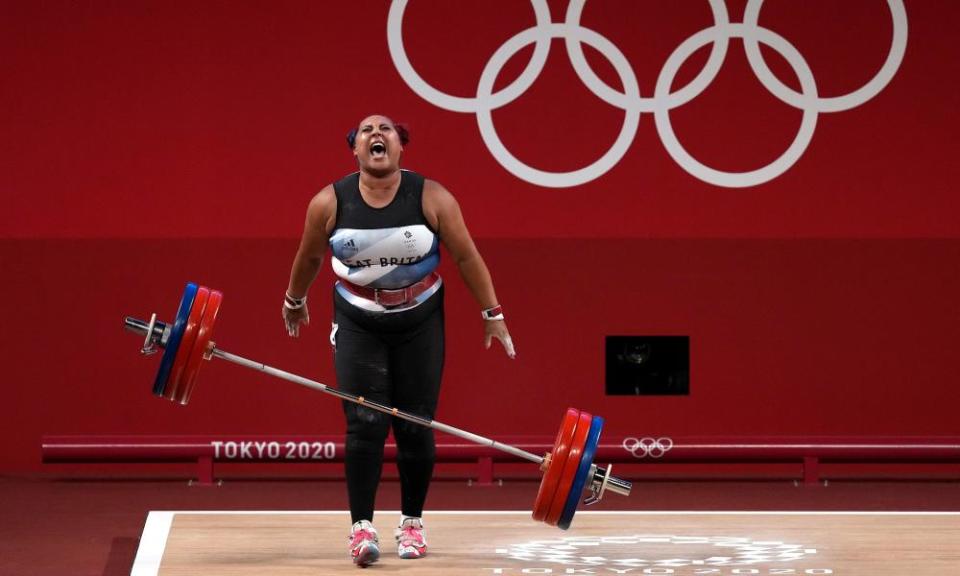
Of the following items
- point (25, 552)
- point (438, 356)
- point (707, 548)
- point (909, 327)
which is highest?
point (909, 327)

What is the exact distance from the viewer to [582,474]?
409 centimetres

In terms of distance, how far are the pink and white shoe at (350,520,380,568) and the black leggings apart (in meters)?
0.05

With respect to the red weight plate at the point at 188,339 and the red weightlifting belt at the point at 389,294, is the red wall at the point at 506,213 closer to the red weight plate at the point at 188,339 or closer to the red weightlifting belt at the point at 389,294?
the red weightlifting belt at the point at 389,294

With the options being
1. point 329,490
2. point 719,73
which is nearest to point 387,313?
point 329,490

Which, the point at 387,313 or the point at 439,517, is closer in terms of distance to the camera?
the point at 387,313

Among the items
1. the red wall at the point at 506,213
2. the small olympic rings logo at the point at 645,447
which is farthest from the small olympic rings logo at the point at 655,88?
the small olympic rings logo at the point at 645,447

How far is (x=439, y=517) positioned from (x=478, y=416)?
1337mm

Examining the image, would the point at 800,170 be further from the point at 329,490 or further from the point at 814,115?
the point at 329,490

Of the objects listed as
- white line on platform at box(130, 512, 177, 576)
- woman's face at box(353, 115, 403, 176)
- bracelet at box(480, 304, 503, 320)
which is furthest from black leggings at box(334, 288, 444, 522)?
white line on platform at box(130, 512, 177, 576)

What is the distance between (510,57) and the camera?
615cm

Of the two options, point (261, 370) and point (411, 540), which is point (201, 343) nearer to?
point (261, 370)

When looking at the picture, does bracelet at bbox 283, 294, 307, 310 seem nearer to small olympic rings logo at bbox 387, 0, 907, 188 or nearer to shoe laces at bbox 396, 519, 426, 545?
shoe laces at bbox 396, 519, 426, 545

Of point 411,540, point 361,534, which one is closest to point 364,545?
point 361,534

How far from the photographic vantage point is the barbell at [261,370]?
13.2 ft
